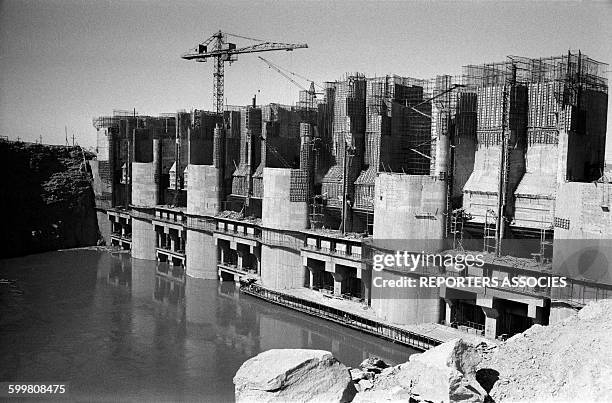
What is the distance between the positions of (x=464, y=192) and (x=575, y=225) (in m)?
6.12

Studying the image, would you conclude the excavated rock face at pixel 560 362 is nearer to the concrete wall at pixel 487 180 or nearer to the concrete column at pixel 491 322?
the concrete column at pixel 491 322

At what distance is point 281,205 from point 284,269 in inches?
122

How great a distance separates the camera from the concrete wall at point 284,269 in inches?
1166

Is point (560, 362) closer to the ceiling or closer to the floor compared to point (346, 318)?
closer to the ceiling

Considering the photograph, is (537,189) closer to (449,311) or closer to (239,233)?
(449,311)

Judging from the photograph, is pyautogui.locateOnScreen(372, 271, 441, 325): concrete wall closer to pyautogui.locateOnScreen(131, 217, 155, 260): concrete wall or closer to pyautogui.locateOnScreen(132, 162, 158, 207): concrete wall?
pyautogui.locateOnScreen(131, 217, 155, 260): concrete wall

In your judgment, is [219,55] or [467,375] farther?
Answer: [219,55]

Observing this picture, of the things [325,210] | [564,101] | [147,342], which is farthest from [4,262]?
[564,101]

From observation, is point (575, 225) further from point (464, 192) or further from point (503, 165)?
point (464, 192)

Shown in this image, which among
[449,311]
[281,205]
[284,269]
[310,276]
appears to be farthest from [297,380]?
[281,205]

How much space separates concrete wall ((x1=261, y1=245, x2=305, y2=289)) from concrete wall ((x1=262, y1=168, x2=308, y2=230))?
4.15 feet

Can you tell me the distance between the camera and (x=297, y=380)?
551 inches

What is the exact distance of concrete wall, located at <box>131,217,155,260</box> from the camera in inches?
1570

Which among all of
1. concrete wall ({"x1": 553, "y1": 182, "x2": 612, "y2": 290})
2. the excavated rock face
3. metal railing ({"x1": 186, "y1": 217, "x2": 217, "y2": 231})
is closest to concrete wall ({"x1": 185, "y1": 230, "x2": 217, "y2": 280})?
metal railing ({"x1": 186, "y1": 217, "x2": 217, "y2": 231})
